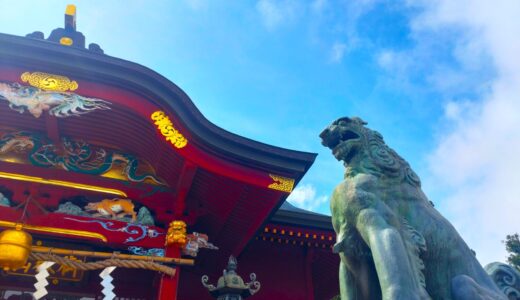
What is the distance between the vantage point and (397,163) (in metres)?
2.79

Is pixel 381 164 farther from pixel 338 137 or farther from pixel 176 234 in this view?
pixel 176 234

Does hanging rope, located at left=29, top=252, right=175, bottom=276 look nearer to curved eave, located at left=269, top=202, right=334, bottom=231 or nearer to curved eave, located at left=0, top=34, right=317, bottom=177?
curved eave, located at left=0, top=34, right=317, bottom=177

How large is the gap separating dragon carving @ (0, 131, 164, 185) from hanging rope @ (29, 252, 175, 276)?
4.89 ft

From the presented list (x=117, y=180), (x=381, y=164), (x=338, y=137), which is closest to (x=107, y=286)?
(x=117, y=180)

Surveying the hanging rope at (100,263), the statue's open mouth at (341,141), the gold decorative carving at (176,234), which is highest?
the gold decorative carving at (176,234)

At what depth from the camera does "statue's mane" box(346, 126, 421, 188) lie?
2730 mm

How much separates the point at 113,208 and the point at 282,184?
284 centimetres

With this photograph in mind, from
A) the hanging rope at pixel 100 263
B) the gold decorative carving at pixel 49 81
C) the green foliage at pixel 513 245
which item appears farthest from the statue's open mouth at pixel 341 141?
the green foliage at pixel 513 245

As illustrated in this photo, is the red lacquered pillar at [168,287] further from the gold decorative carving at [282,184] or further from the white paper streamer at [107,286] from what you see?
the gold decorative carving at [282,184]

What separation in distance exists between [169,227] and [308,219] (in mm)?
2659

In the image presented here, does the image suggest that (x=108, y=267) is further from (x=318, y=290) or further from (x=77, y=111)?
(x=318, y=290)

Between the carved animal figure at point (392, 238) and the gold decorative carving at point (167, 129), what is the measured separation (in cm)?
382

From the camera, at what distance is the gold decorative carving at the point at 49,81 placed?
5.97 metres

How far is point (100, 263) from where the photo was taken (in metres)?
6.05
